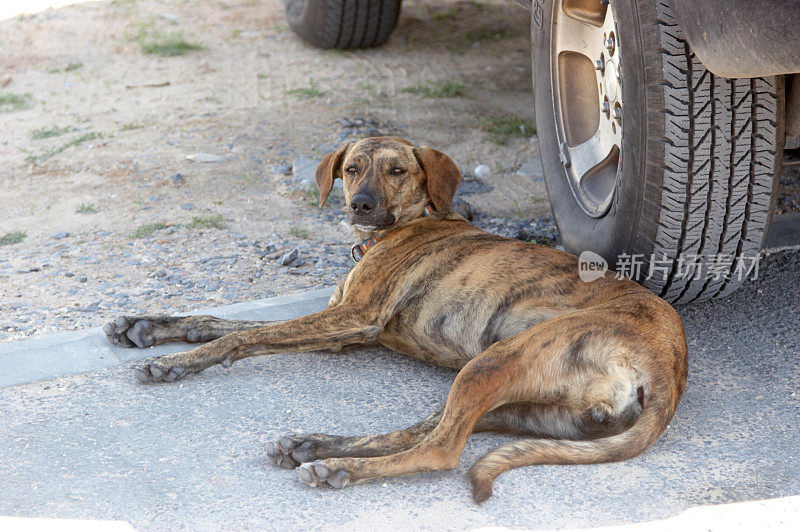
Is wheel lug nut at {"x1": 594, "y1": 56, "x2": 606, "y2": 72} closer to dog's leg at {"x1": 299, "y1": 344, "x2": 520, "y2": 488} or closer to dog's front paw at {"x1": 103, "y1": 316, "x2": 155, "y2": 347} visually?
dog's leg at {"x1": 299, "y1": 344, "x2": 520, "y2": 488}

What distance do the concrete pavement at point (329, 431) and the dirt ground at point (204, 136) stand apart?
31.3 inches

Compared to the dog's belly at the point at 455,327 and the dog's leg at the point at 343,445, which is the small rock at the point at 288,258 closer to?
the dog's belly at the point at 455,327

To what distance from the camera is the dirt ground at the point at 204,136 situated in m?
4.15

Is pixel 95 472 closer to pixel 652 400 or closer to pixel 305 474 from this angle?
pixel 305 474

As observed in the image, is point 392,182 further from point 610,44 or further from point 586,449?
point 586,449

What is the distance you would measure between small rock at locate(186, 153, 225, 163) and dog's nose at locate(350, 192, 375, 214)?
2299mm

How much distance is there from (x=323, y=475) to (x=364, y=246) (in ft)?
4.71

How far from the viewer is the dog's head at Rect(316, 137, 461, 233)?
358cm

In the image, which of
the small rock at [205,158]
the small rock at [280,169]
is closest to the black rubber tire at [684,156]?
the small rock at [280,169]

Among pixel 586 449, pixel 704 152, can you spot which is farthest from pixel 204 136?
pixel 586 449

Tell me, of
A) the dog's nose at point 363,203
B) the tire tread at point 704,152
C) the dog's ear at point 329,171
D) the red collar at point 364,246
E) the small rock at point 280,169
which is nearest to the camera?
the tire tread at point 704,152

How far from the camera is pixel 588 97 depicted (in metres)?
3.78

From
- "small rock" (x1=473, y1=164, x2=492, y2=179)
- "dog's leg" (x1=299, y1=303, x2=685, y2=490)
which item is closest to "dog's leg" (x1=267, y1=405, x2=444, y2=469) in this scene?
"dog's leg" (x1=299, y1=303, x2=685, y2=490)

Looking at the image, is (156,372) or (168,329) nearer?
(156,372)
